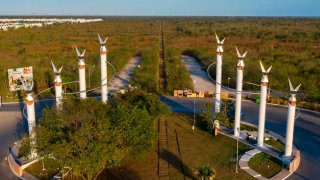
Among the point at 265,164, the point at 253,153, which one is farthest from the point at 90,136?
the point at 253,153

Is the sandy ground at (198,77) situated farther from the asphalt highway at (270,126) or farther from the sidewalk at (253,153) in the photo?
the sidewalk at (253,153)

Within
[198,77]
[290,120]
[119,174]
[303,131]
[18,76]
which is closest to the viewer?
[119,174]

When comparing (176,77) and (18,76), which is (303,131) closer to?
(176,77)

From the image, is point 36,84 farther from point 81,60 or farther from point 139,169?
point 139,169

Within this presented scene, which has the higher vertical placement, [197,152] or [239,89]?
[239,89]

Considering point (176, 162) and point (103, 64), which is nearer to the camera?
point (176, 162)

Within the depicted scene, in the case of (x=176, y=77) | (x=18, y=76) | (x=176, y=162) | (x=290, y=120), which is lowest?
(x=176, y=162)

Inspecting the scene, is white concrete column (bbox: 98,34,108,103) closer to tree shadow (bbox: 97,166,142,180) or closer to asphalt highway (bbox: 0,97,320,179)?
asphalt highway (bbox: 0,97,320,179)

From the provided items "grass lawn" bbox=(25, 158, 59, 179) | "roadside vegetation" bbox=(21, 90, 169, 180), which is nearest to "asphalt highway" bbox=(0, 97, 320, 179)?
"grass lawn" bbox=(25, 158, 59, 179)

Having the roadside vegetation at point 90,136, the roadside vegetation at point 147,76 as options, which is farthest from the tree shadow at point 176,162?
the roadside vegetation at point 147,76

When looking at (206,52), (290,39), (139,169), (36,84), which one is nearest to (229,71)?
(206,52)
